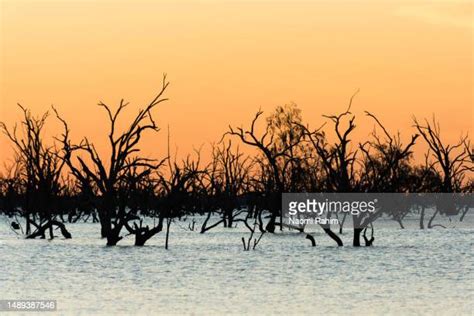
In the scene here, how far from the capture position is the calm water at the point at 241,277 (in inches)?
886

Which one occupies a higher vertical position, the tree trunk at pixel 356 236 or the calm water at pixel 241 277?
the tree trunk at pixel 356 236

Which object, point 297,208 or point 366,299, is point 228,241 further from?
point 366,299

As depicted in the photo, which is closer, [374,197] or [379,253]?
[379,253]

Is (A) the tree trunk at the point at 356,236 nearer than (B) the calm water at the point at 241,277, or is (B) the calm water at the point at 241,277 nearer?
(B) the calm water at the point at 241,277

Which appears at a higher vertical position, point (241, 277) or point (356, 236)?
point (356, 236)

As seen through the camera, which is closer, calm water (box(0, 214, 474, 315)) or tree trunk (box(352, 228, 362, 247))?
calm water (box(0, 214, 474, 315))

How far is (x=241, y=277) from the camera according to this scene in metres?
29.8

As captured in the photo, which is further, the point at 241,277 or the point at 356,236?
the point at 356,236

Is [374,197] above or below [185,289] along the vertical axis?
above

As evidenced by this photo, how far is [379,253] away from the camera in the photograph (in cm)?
3959

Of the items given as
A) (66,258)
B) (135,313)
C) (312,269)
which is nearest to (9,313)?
(135,313)

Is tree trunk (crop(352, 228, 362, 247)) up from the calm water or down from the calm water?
up

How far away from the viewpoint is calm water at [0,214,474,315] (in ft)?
73.8

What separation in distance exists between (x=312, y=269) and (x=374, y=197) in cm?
1163
